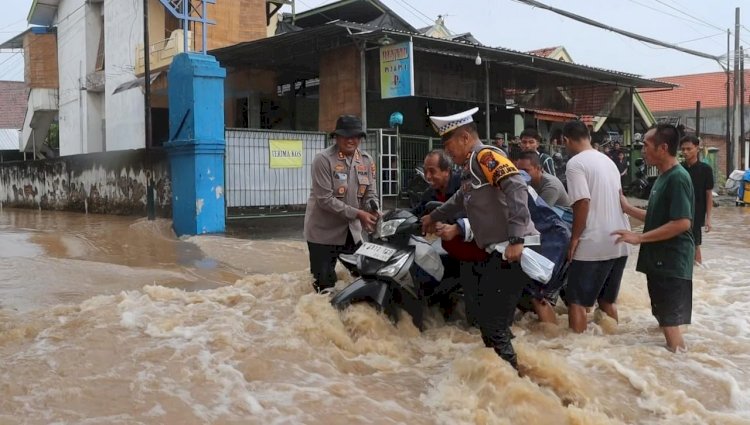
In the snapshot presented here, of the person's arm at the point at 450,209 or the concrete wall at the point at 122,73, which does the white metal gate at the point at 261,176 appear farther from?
the concrete wall at the point at 122,73

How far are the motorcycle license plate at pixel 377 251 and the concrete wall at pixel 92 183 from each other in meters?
7.19

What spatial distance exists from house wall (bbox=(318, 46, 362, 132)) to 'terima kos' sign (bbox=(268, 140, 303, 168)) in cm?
199

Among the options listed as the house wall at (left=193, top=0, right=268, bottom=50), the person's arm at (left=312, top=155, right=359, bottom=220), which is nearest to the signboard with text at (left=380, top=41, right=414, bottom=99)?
the house wall at (left=193, top=0, right=268, bottom=50)

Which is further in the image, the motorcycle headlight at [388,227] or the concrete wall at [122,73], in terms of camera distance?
the concrete wall at [122,73]

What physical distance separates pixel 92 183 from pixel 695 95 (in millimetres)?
32125

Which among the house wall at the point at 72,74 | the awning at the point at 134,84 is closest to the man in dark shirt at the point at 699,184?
the awning at the point at 134,84

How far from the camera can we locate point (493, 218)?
12.4ft

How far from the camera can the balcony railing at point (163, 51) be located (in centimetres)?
1734

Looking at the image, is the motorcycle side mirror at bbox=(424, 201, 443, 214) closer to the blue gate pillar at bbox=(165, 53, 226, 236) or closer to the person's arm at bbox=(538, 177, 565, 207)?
the person's arm at bbox=(538, 177, 565, 207)

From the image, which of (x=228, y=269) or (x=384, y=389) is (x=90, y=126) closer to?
(x=228, y=269)

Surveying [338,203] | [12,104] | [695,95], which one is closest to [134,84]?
[338,203]

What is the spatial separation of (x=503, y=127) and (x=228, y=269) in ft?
47.6

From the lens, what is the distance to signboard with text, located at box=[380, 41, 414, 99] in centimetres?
1246

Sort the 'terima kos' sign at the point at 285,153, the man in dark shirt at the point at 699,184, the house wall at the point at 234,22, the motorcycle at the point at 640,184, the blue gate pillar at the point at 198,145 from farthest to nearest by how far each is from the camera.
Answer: the motorcycle at the point at 640,184, the house wall at the point at 234,22, the 'terima kos' sign at the point at 285,153, the blue gate pillar at the point at 198,145, the man in dark shirt at the point at 699,184
